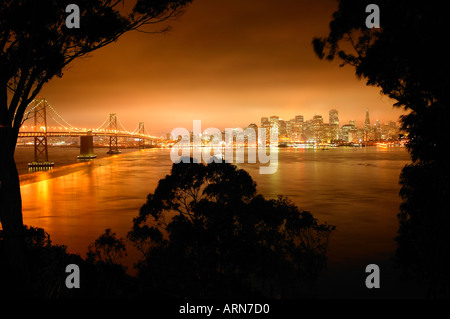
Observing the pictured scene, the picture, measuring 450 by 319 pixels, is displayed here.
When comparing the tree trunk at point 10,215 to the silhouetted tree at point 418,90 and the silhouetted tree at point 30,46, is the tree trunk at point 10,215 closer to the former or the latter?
the silhouetted tree at point 30,46

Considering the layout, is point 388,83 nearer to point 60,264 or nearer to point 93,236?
point 60,264

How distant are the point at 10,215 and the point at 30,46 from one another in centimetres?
317

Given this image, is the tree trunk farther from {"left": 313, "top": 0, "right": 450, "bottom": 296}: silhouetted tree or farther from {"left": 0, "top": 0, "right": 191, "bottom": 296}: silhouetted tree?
{"left": 313, "top": 0, "right": 450, "bottom": 296}: silhouetted tree

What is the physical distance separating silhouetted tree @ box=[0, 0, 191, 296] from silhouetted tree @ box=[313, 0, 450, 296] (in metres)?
4.41

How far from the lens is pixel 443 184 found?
593 cm

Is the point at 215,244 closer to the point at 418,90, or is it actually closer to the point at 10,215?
the point at 10,215

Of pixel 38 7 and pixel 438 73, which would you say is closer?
pixel 438 73

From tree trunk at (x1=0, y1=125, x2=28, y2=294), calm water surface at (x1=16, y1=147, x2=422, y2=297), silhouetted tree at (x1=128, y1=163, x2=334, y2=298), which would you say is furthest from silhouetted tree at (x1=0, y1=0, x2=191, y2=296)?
calm water surface at (x1=16, y1=147, x2=422, y2=297)

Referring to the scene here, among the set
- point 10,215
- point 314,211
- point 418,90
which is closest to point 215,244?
point 10,215

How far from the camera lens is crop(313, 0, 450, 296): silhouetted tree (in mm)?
5738
